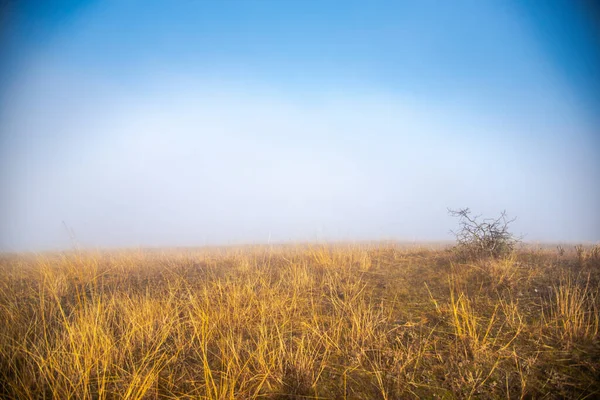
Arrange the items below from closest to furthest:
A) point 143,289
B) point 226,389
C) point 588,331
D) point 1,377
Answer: point 226,389 < point 1,377 < point 588,331 < point 143,289

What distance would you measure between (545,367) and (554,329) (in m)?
0.90

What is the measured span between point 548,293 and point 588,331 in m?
1.40

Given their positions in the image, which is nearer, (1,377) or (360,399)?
(360,399)

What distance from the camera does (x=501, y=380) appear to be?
2438 millimetres

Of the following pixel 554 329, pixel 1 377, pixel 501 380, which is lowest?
pixel 1 377

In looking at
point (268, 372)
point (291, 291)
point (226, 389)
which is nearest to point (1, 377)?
point (226, 389)

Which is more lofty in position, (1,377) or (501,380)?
(501,380)

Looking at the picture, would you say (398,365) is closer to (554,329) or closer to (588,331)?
(554,329)

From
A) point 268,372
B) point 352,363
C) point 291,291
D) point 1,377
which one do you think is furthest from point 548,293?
point 1,377

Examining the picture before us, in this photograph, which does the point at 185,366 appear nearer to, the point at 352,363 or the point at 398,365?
the point at 352,363

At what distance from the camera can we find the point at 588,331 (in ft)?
9.97

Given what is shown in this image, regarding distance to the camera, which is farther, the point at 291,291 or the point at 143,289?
the point at 143,289

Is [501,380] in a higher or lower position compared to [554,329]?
lower

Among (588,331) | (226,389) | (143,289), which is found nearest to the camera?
(226,389)
